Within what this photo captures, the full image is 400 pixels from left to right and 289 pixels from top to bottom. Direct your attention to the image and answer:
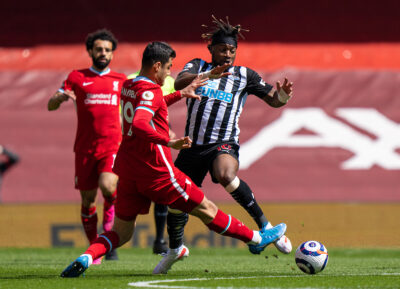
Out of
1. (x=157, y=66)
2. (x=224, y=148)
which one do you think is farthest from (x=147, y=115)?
(x=224, y=148)

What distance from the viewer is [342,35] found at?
15.2m

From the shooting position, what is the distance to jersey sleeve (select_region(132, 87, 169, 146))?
5.85 metres

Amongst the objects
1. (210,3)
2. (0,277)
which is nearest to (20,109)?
(210,3)

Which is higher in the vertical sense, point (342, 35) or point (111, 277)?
point (342, 35)

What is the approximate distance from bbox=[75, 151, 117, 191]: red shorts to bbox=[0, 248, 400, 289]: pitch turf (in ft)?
2.62

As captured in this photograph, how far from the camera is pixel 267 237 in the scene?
678cm

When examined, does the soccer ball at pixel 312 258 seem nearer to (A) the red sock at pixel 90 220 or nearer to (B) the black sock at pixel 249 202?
(B) the black sock at pixel 249 202

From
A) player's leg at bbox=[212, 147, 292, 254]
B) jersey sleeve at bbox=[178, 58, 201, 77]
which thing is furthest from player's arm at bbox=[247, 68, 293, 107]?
player's leg at bbox=[212, 147, 292, 254]

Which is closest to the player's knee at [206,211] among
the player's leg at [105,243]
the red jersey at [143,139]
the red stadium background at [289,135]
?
the red jersey at [143,139]

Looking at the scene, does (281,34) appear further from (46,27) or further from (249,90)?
(249,90)

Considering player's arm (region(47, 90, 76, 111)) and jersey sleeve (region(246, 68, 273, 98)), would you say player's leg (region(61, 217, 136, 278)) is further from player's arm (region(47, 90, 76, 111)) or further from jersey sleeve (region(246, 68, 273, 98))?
player's arm (region(47, 90, 76, 111))

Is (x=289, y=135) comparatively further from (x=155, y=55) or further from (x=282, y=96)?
(x=155, y=55)

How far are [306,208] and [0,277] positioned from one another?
6.32 m

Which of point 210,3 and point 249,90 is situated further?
point 210,3
